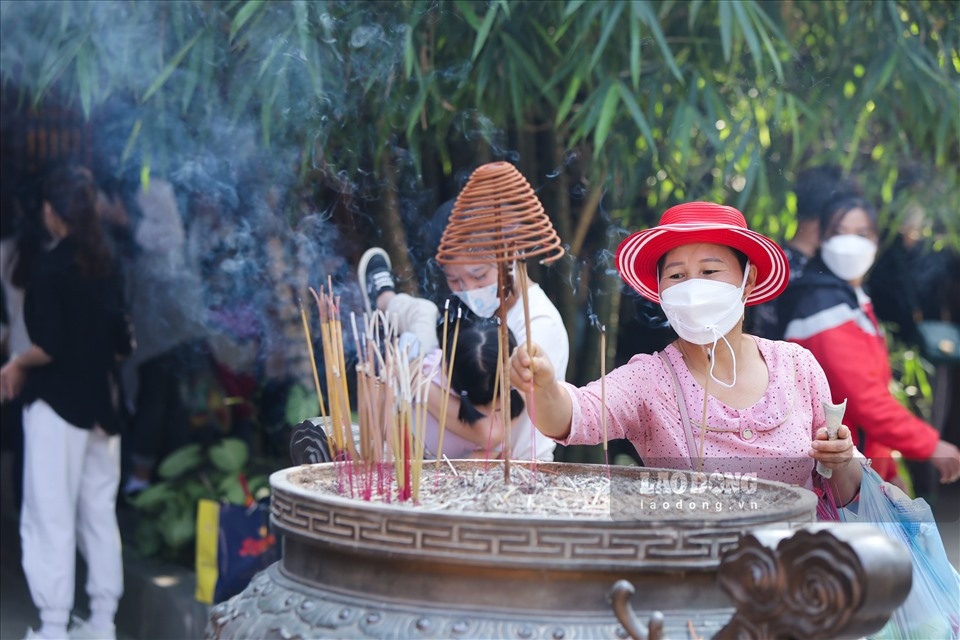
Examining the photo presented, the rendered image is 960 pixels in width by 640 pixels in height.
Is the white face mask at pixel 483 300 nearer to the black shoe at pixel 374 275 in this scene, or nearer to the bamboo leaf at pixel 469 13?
the black shoe at pixel 374 275

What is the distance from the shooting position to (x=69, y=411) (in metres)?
4.27

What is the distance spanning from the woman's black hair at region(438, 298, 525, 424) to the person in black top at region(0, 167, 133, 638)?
185 centimetres

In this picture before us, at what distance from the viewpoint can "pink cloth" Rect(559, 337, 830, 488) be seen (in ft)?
7.57

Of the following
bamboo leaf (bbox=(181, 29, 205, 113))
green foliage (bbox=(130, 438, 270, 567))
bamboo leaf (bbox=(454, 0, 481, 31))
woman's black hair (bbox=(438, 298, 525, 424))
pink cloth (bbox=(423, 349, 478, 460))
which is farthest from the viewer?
green foliage (bbox=(130, 438, 270, 567))

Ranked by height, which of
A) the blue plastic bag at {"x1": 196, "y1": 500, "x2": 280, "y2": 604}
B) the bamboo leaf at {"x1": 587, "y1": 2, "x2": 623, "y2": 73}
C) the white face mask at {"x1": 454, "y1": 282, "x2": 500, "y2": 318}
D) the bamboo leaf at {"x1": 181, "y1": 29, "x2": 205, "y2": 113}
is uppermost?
the bamboo leaf at {"x1": 587, "y1": 2, "x2": 623, "y2": 73}

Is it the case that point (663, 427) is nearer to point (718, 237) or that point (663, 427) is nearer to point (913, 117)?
point (718, 237)

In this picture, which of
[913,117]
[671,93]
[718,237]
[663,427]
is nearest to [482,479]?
[663,427]

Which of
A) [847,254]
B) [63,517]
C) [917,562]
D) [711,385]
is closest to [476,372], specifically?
[711,385]

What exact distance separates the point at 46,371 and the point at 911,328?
406 cm

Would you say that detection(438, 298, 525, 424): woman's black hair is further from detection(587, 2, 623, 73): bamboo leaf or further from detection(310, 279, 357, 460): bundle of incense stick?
detection(587, 2, 623, 73): bamboo leaf

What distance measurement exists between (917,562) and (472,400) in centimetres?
134

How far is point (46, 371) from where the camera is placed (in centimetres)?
427

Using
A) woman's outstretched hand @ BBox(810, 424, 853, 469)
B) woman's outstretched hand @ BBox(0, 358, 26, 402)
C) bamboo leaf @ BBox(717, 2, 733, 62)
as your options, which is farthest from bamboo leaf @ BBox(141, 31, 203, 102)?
woman's outstretched hand @ BBox(810, 424, 853, 469)

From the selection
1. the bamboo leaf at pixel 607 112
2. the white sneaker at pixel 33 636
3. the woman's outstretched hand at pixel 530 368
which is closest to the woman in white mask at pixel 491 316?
the bamboo leaf at pixel 607 112
